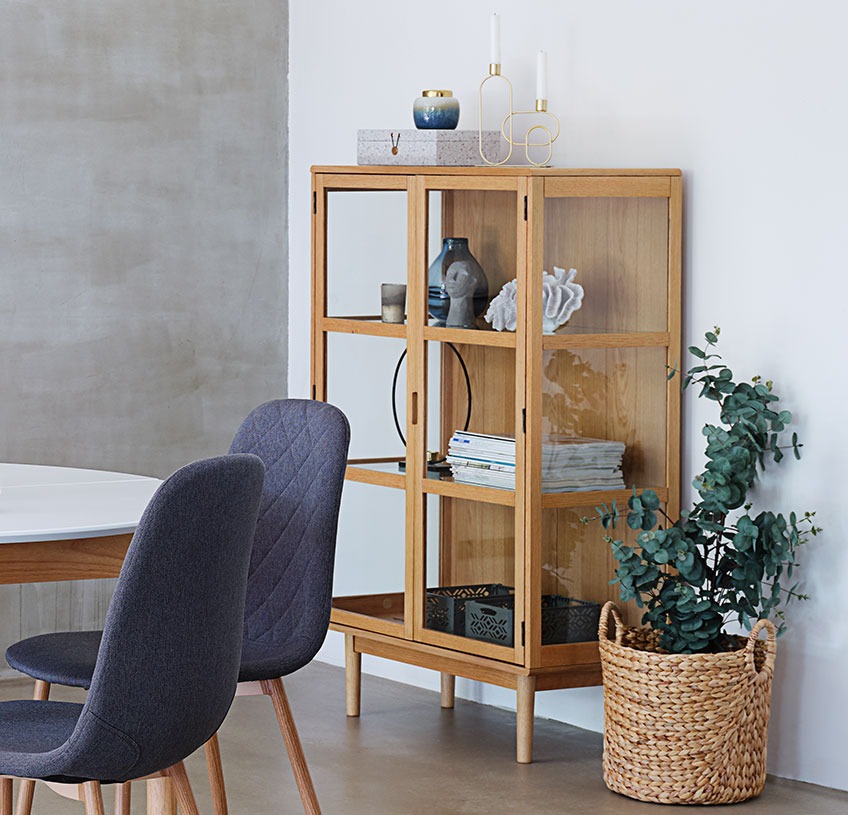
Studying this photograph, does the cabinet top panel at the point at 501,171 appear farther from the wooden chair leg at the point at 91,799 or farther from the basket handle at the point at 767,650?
the wooden chair leg at the point at 91,799

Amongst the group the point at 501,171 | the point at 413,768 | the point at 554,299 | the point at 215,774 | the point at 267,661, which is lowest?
the point at 413,768

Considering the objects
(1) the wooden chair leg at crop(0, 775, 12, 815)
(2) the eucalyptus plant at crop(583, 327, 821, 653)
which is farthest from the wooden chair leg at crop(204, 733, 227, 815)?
(2) the eucalyptus plant at crop(583, 327, 821, 653)

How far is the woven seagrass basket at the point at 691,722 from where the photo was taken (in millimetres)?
3391

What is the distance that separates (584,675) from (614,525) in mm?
384

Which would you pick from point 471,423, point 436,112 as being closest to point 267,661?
point 471,423

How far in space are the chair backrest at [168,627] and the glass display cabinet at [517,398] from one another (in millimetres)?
1655

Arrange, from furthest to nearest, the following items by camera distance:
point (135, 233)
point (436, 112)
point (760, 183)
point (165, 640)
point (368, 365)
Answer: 1. point (135, 233)
2. point (368, 365)
3. point (436, 112)
4. point (760, 183)
5. point (165, 640)

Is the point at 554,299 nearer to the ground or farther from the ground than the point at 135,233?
nearer to the ground

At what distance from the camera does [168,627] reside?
Result: 2.02m

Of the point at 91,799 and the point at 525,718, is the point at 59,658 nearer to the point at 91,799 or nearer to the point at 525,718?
the point at 91,799

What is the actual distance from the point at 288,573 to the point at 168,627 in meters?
0.86

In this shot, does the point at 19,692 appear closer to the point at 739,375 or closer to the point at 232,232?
the point at 232,232

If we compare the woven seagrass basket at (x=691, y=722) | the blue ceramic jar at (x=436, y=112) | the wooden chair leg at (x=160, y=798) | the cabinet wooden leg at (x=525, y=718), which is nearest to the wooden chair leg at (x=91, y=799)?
the wooden chair leg at (x=160, y=798)

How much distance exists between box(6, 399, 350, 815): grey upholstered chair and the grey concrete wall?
68.7 inches
